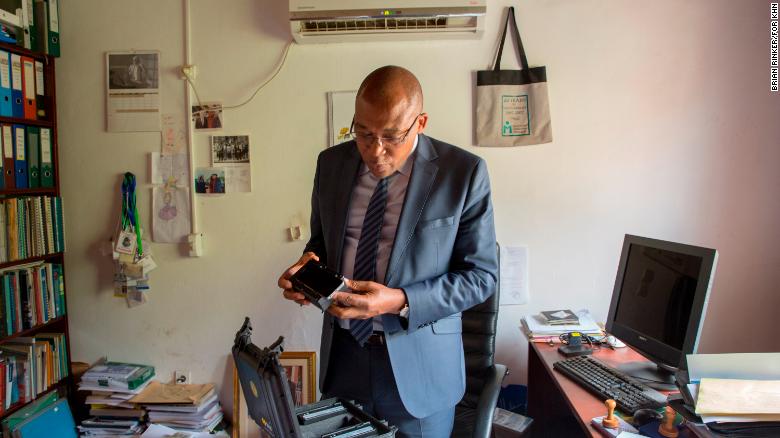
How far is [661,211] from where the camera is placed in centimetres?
244

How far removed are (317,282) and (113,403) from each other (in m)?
1.95

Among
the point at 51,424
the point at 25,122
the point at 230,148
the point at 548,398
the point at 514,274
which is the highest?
the point at 25,122

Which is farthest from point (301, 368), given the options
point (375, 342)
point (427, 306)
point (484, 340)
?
point (427, 306)

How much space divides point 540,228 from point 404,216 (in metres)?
1.31

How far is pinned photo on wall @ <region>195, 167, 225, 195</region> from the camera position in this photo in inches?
101

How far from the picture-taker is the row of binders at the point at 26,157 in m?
2.36

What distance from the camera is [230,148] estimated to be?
2553mm

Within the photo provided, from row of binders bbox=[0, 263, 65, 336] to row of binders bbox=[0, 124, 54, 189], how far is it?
16.8 inches

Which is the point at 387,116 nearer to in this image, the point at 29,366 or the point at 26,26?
the point at 26,26

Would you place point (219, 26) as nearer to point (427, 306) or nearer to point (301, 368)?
point (301, 368)

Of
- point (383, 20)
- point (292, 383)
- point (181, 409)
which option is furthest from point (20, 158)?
point (383, 20)

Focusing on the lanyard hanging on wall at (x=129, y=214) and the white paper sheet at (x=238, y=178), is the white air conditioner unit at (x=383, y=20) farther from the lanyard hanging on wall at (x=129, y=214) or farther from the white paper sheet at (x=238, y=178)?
the lanyard hanging on wall at (x=129, y=214)

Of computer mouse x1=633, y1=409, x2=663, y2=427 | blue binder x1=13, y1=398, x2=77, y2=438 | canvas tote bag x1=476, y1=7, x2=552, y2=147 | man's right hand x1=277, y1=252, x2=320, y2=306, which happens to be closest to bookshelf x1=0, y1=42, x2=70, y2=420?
blue binder x1=13, y1=398, x2=77, y2=438

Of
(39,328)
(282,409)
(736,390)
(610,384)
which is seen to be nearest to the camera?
(282,409)
